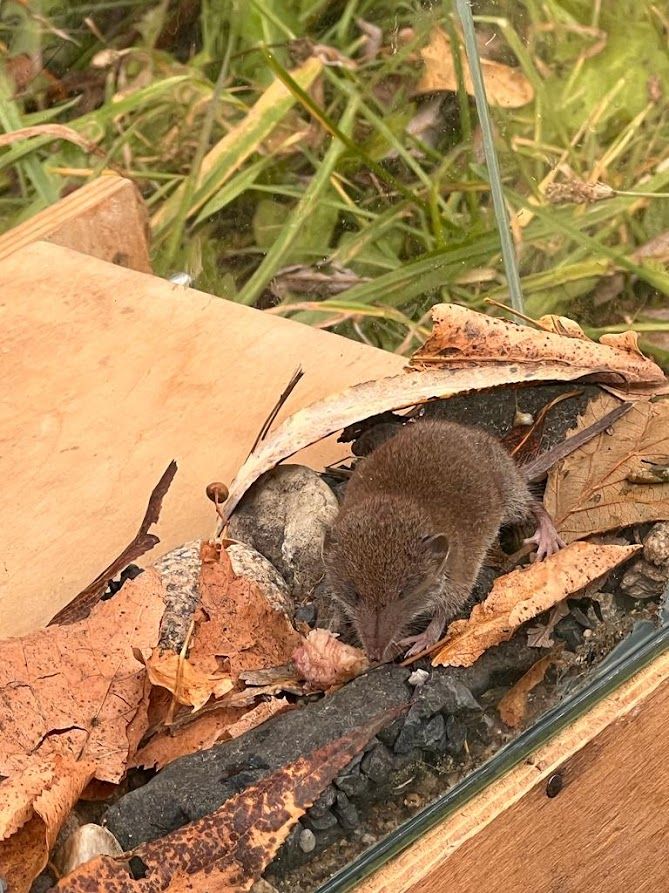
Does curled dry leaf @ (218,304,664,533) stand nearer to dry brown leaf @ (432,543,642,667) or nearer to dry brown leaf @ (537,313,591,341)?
dry brown leaf @ (537,313,591,341)

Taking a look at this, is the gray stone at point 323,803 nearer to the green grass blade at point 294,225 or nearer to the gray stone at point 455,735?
the gray stone at point 455,735

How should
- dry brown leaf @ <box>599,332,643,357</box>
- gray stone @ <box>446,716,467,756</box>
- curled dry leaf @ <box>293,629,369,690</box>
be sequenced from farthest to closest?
dry brown leaf @ <box>599,332,643,357</box> → curled dry leaf @ <box>293,629,369,690</box> → gray stone @ <box>446,716,467,756</box>

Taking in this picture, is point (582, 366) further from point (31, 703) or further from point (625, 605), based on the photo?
point (31, 703)

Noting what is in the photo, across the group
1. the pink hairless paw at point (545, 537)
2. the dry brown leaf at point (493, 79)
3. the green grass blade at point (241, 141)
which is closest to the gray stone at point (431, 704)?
the pink hairless paw at point (545, 537)

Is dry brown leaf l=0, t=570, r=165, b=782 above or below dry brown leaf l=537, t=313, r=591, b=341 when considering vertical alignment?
above

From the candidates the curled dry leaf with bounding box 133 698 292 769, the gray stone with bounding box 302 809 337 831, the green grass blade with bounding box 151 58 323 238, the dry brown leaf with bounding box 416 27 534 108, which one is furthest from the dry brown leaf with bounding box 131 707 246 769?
the green grass blade with bounding box 151 58 323 238

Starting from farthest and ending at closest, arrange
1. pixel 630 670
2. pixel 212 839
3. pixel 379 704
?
pixel 630 670 < pixel 379 704 < pixel 212 839

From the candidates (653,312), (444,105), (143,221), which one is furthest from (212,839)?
(143,221)
